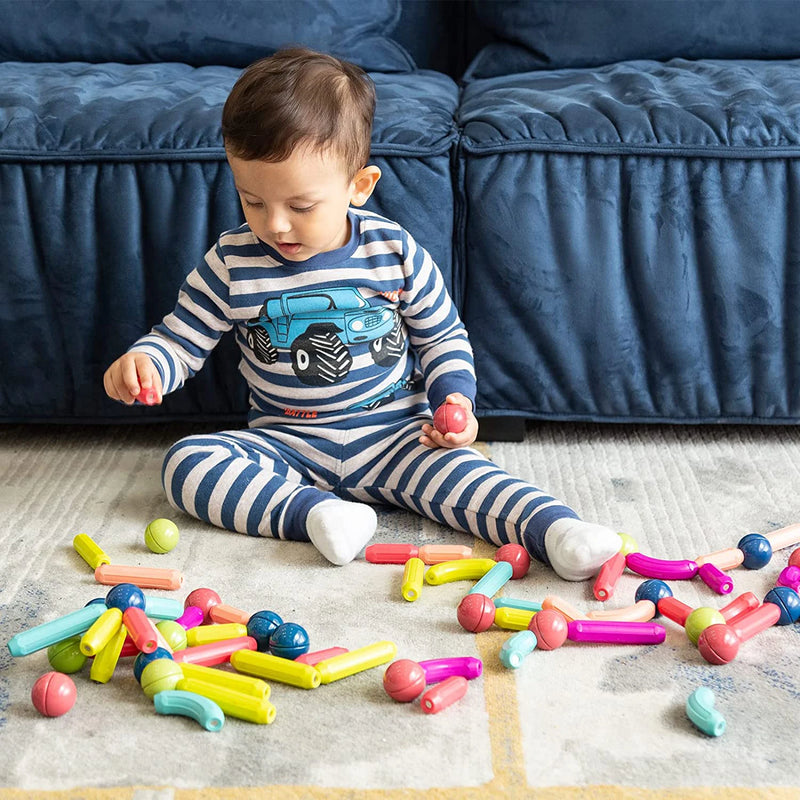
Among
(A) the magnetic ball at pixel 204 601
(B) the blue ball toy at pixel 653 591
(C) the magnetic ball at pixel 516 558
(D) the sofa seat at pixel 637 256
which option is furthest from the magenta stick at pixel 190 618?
(D) the sofa seat at pixel 637 256

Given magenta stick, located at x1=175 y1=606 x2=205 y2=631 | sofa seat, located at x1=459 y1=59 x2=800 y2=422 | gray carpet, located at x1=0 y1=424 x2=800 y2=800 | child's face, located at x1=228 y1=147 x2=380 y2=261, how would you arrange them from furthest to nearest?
1. sofa seat, located at x1=459 y1=59 x2=800 y2=422
2. child's face, located at x1=228 y1=147 x2=380 y2=261
3. magenta stick, located at x1=175 y1=606 x2=205 y2=631
4. gray carpet, located at x1=0 y1=424 x2=800 y2=800

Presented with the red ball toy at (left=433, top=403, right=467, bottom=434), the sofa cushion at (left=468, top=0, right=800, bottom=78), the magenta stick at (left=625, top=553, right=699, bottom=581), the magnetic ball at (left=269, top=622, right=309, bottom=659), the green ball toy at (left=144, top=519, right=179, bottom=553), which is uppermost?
the sofa cushion at (left=468, top=0, right=800, bottom=78)

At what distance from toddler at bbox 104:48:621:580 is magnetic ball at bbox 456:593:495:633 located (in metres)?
0.13

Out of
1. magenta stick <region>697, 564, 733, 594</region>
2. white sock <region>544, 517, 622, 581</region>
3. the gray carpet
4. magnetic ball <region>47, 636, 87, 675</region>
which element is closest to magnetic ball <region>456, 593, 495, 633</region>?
the gray carpet

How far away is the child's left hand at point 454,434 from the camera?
1.25m

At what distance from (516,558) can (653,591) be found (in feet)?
0.50

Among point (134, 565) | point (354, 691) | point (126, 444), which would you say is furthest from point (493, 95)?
point (354, 691)

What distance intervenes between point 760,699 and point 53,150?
1.10m

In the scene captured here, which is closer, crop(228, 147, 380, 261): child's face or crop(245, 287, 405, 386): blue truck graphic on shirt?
crop(228, 147, 380, 261): child's face

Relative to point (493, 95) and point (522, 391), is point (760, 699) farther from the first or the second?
point (493, 95)

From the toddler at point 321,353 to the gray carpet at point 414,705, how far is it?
5cm

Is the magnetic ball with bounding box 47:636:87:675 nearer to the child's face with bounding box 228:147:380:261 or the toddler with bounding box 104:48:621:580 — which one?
the toddler with bounding box 104:48:621:580

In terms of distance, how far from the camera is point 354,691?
36.5 inches

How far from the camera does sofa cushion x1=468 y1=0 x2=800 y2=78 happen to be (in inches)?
68.7
